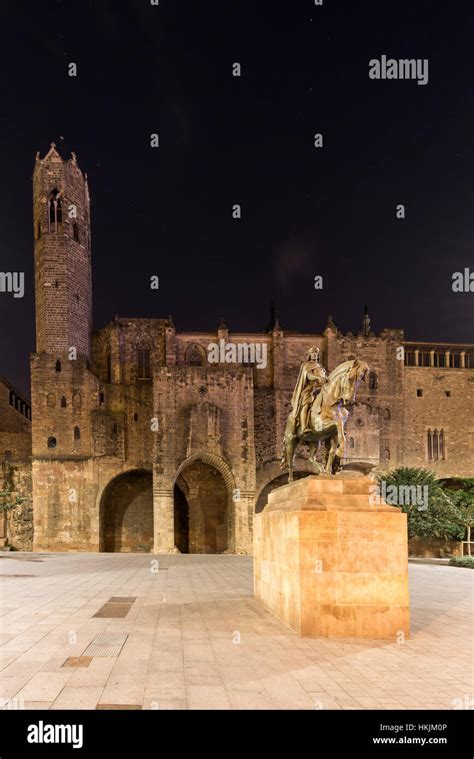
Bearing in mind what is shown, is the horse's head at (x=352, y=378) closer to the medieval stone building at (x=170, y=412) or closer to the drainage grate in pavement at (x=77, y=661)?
the drainage grate in pavement at (x=77, y=661)

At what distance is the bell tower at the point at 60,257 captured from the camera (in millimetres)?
42531

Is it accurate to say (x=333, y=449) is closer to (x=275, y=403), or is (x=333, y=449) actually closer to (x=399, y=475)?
(x=399, y=475)

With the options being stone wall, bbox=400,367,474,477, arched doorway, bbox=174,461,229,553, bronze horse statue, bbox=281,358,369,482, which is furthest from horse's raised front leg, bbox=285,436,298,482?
stone wall, bbox=400,367,474,477

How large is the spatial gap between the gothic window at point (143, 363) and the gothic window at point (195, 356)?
302 cm

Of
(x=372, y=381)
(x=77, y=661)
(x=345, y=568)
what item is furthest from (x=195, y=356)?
(x=77, y=661)

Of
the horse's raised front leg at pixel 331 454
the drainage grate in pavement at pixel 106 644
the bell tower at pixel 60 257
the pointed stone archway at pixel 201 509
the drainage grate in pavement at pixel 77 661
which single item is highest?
the bell tower at pixel 60 257

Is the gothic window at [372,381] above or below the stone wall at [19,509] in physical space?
above

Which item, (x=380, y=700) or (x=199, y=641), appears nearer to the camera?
(x=380, y=700)

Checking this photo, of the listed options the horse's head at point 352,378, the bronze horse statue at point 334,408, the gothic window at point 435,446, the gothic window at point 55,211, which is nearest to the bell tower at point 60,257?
the gothic window at point 55,211

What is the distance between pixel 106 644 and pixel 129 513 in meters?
37.7

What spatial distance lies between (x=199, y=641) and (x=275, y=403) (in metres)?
37.8
